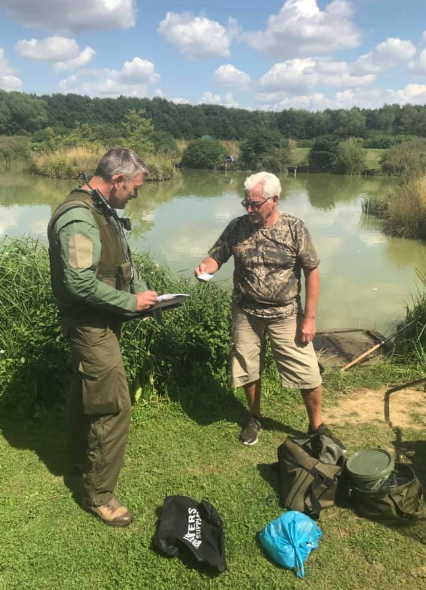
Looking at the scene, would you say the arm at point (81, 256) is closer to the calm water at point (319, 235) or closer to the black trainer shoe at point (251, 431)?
the black trainer shoe at point (251, 431)

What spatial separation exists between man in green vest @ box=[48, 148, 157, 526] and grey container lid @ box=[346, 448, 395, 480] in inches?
49.7

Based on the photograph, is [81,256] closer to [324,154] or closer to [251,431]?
[251,431]

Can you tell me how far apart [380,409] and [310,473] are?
1.43 m

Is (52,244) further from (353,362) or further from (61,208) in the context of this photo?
(353,362)

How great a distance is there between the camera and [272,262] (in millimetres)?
2951

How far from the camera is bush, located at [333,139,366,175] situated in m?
35.8

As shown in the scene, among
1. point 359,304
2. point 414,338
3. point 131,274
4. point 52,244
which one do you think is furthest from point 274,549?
point 359,304

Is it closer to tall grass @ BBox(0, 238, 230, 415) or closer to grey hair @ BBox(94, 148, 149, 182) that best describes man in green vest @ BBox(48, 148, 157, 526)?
grey hair @ BBox(94, 148, 149, 182)

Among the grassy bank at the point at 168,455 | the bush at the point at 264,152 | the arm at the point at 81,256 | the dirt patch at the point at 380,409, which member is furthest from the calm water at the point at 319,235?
the bush at the point at 264,152

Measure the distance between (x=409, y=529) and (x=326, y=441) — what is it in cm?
60

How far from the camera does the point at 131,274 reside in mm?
2562

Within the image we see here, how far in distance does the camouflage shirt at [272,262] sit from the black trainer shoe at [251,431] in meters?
0.86

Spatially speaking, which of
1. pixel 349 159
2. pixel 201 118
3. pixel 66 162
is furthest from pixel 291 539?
pixel 201 118

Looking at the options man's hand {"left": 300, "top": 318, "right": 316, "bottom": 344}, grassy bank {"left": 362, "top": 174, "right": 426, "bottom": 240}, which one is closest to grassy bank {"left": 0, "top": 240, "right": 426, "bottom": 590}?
man's hand {"left": 300, "top": 318, "right": 316, "bottom": 344}
